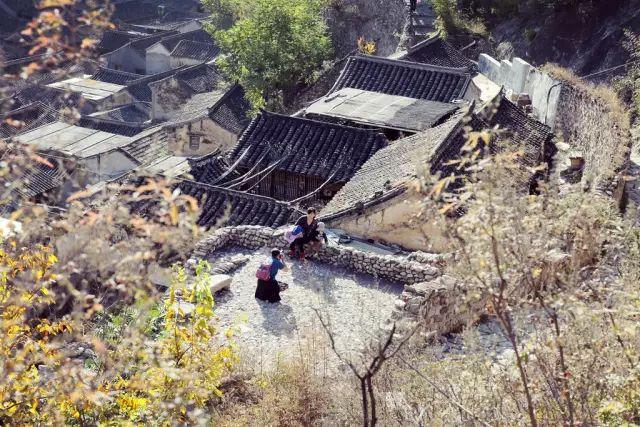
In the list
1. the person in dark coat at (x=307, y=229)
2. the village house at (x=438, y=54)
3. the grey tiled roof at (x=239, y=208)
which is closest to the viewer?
the person in dark coat at (x=307, y=229)

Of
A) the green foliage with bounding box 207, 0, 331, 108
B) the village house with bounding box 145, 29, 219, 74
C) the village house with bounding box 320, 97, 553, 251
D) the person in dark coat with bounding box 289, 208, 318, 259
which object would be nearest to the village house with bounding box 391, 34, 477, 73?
the green foliage with bounding box 207, 0, 331, 108

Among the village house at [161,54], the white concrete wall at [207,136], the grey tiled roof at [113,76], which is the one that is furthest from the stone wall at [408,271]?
the village house at [161,54]

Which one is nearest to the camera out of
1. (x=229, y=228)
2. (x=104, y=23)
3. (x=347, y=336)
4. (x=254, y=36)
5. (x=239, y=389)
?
(x=104, y=23)

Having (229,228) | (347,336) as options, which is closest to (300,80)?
(229,228)

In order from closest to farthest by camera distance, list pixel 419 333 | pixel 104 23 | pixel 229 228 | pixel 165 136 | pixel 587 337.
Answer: pixel 104 23
pixel 587 337
pixel 419 333
pixel 229 228
pixel 165 136

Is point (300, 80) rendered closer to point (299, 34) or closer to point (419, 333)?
point (299, 34)

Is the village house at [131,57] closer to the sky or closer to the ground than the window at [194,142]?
closer to the ground

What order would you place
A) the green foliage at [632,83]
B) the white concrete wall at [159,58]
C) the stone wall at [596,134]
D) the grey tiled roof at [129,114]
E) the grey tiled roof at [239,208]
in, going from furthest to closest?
1. the white concrete wall at [159,58]
2. the grey tiled roof at [129,114]
3. the green foliage at [632,83]
4. the grey tiled roof at [239,208]
5. the stone wall at [596,134]

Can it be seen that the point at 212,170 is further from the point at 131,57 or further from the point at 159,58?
the point at 131,57

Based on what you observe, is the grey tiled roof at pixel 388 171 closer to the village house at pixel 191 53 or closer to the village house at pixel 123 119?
the village house at pixel 123 119
